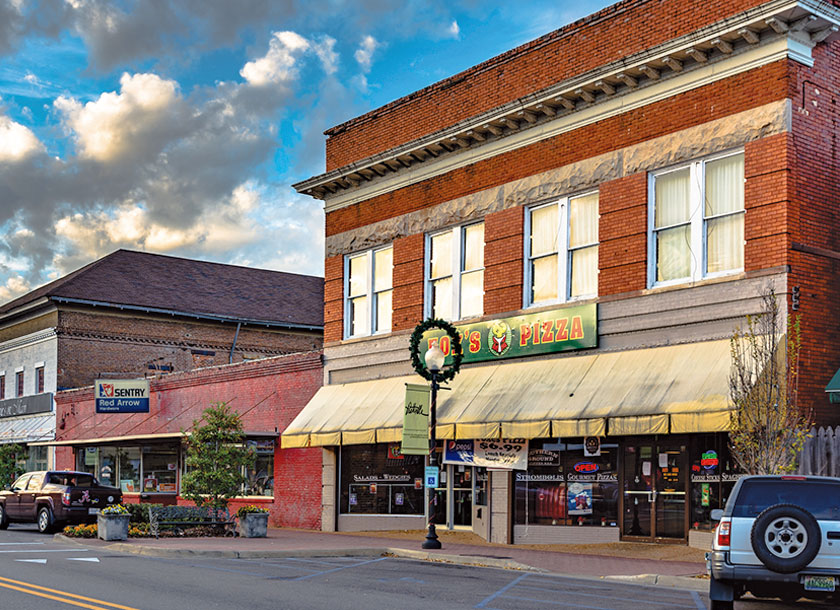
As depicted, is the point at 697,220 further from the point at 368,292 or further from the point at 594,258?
the point at 368,292

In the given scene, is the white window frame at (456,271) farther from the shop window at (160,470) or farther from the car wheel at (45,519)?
the shop window at (160,470)

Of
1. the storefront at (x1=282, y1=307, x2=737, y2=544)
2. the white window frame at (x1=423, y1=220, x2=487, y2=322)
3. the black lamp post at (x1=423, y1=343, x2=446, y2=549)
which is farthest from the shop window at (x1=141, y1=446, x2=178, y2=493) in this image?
the black lamp post at (x1=423, y1=343, x2=446, y2=549)

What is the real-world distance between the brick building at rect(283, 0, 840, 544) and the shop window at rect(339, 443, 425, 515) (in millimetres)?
64

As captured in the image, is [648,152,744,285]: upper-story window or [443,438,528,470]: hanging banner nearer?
[648,152,744,285]: upper-story window

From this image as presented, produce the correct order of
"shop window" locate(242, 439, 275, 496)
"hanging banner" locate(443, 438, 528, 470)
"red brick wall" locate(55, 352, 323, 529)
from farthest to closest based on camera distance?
"shop window" locate(242, 439, 275, 496) → "red brick wall" locate(55, 352, 323, 529) → "hanging banner" locate(443, 438, 528, 470)

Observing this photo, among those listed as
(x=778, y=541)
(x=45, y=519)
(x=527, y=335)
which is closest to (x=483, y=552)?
(x=527, y=335)

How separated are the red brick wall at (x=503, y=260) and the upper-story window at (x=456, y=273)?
0.50m

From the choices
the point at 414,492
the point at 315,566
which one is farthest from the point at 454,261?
the point at 315,566

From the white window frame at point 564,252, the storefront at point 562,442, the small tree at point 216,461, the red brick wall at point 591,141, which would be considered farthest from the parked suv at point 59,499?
the white window frame at point 564,252

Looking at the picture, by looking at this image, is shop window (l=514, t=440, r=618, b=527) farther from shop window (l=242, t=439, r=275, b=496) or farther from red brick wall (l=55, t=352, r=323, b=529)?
shop window (l=242, t=439, r=275, b=496)

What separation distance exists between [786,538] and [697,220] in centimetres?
1002

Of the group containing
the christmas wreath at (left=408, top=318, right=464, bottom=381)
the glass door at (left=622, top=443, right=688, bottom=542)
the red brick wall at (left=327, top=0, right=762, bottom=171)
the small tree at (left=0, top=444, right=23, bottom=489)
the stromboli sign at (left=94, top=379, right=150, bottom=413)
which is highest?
the red brick wall at (left=327, top=0, right=762, bottom=171)

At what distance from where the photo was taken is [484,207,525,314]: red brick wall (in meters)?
23.8

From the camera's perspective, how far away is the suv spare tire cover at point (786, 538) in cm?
Result: 1102
